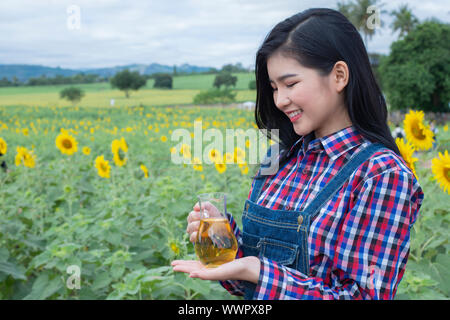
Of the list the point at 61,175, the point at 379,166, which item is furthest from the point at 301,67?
the point at 61,175

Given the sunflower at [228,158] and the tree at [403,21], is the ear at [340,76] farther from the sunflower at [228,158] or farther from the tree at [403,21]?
the tree at [403,21]

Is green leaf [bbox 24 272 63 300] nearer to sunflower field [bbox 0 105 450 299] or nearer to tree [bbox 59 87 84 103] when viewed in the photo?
sunflower field [bbox 0 105 450 299]

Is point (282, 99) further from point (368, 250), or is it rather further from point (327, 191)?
point (368, 250)

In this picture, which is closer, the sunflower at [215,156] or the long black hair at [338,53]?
the long black hair at [338,53]

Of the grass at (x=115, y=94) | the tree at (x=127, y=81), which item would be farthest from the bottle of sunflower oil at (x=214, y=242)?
the tree at (x=127, y=81)

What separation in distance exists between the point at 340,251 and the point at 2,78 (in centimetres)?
3412

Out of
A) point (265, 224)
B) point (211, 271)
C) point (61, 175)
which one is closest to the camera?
point (211, 271)

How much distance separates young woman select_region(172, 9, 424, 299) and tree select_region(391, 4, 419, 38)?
42584mm

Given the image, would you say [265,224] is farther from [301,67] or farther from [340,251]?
[301,67]

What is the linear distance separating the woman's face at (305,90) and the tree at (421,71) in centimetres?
2818

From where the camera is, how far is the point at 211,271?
1.21 metres

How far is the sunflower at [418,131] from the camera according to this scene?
293 centimetres

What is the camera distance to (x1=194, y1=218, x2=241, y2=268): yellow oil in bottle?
1367 millimetres

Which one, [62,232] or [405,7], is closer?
[62,232]
